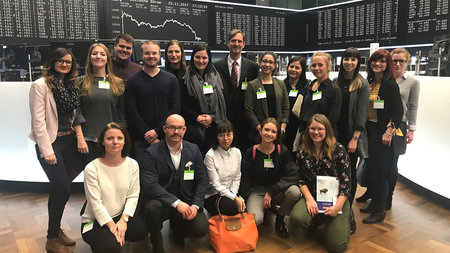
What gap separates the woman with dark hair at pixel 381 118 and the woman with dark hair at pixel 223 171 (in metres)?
1.17

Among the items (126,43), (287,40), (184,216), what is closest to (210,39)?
(287,40)

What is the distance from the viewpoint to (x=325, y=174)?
277 centimetres

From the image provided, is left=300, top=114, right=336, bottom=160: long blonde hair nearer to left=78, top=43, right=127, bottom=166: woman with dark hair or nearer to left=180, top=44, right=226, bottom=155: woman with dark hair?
left=180, top=44, right=226, bottom=155: woman with dark hair

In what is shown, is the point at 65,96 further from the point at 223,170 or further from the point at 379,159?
the point at 379,159

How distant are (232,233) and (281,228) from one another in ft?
1.75

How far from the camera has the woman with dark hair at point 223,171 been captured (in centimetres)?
277

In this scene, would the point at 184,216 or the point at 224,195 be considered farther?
the point at 224,195

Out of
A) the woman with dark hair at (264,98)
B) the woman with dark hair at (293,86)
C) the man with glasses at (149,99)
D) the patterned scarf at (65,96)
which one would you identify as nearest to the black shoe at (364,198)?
the woman with dark hair at (293,86)

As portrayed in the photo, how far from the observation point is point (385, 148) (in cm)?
299

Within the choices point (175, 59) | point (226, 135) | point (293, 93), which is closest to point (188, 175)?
point (226, 135)

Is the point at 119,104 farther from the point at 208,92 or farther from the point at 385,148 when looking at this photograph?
the point at 385,148

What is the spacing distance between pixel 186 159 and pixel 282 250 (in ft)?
3.28

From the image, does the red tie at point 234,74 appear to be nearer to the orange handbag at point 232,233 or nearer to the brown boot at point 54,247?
the orange handbag at point 232,233

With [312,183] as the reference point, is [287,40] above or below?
above
